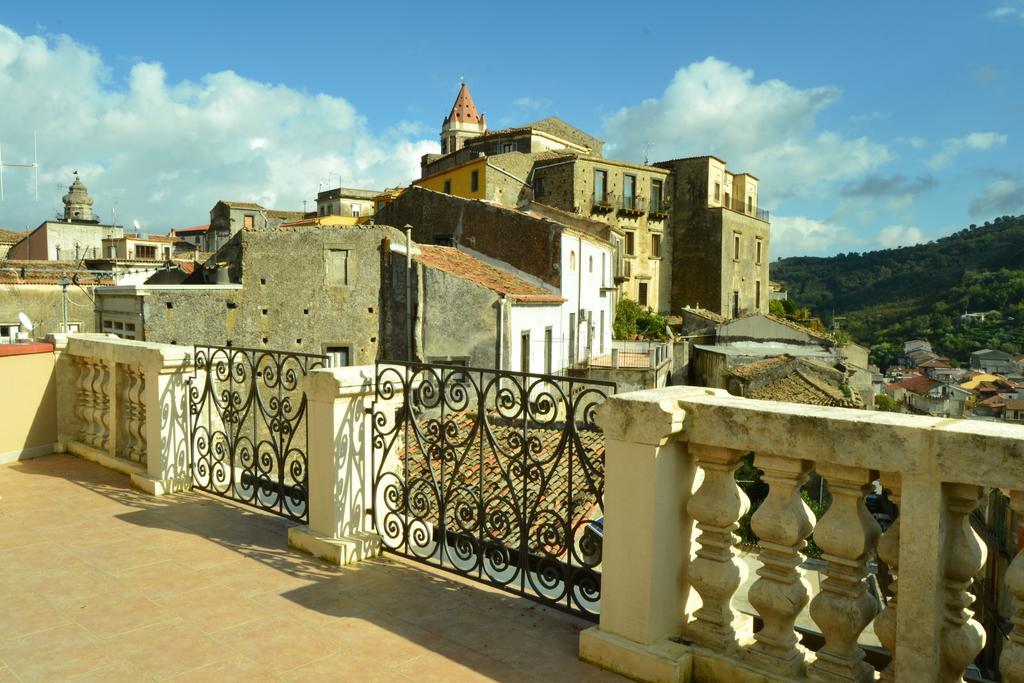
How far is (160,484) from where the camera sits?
18.8 ft

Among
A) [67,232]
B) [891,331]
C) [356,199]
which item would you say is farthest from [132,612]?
[891,331]

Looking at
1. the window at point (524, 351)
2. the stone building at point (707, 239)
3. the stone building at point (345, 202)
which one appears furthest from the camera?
the stone building at point (345, 202)

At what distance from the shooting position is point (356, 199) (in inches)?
2569

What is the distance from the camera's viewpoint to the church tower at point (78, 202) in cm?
5900

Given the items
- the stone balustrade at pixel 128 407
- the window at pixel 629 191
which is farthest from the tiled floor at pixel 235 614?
the window at pixel 629 191

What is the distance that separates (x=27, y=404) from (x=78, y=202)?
62.2 m

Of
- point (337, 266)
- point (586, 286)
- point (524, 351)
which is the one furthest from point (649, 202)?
point (337, 266)

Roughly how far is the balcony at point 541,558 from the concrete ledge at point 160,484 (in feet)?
0.39

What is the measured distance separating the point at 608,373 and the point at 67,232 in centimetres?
4217

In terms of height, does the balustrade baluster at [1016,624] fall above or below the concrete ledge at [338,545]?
above

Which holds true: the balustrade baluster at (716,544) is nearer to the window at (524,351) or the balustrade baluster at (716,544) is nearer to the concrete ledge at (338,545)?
the concrete ledge at (338,545)

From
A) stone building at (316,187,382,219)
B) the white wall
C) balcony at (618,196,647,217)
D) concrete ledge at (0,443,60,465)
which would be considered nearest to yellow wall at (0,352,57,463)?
concrete ledge at (0,443,60,465)

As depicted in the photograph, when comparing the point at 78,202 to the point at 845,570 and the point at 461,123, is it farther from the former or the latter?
the point at 845,570

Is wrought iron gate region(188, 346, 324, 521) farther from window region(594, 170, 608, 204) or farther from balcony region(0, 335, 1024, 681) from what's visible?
window region(594, 170, 608, 204)
